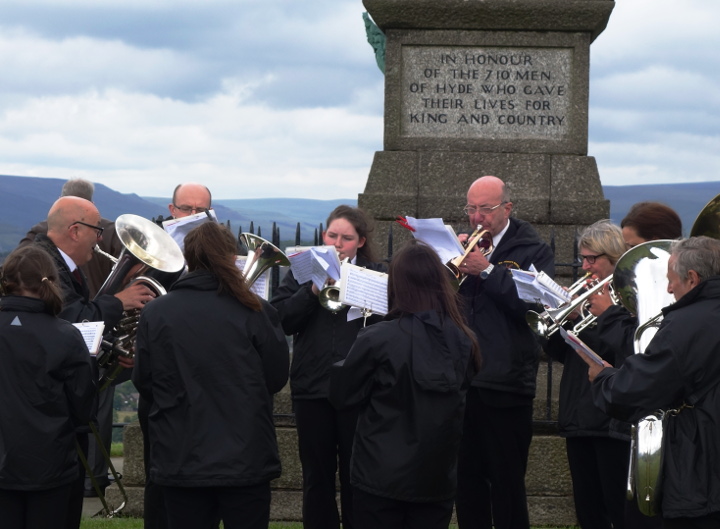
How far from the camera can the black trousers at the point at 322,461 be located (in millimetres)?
5902

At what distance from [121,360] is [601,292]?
2.49 metres

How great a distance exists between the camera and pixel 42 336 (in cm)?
478

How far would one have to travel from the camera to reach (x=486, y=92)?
8125 mm

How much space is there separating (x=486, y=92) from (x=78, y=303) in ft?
12.7

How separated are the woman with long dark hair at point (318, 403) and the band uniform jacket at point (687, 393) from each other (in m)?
2.03

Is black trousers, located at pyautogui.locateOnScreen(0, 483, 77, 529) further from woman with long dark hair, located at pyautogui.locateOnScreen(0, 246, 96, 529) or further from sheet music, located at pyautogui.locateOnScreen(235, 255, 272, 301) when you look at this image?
sheet music, located at pyautogui.locateOnScreen(235, 255, 272, 301)

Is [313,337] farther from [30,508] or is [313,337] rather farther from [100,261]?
[100,261]

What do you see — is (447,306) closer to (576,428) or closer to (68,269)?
(576,428)

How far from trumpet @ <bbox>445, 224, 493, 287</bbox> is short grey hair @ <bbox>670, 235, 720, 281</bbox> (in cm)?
156

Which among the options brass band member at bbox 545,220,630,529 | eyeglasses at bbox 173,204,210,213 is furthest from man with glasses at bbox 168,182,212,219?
brass band member at bbox 545,220,630,529

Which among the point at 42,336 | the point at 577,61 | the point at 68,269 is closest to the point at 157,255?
the point at 68,269

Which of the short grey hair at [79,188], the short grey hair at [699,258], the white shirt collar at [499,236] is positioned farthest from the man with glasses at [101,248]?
the short grey hair at [699,258]

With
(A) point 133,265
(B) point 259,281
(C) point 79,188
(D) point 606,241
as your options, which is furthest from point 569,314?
(C) point 79,188

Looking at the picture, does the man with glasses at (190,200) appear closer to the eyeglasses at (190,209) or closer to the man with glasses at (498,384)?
the eyeglasses at (190,209)
